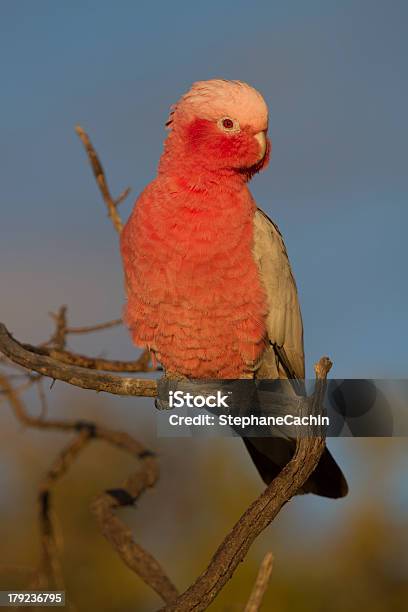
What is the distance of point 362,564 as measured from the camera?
1240 cm

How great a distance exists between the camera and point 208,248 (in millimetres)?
5359

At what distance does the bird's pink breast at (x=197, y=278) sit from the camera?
17.6 ft

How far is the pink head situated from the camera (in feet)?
17.8

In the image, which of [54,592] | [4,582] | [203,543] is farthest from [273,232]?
[203,543]

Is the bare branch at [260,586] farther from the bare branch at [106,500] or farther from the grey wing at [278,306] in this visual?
the grey wing at [278,306]

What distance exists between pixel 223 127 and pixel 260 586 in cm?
337

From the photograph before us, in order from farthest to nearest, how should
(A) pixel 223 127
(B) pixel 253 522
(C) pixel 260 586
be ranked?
(A) pixel 223 127 < (C) pixel 260 586 < (B) pixel 253 522

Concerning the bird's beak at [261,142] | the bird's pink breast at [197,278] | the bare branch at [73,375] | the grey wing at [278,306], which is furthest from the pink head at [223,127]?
the bare branch at [73,375]

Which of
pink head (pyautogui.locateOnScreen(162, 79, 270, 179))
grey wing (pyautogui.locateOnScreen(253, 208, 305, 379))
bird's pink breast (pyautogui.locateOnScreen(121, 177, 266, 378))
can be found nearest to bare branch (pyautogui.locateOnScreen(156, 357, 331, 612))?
bird's pink breast (pyautogui.locateOnScreen(121, 177, 266, 378))

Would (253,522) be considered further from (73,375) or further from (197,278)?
(197,278)

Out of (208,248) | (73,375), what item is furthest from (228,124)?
(73,375)

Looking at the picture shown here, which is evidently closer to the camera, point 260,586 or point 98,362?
point 260,586

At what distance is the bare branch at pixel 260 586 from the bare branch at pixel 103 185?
133 inches

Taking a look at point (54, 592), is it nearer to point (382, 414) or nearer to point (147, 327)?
point (147, 327)
